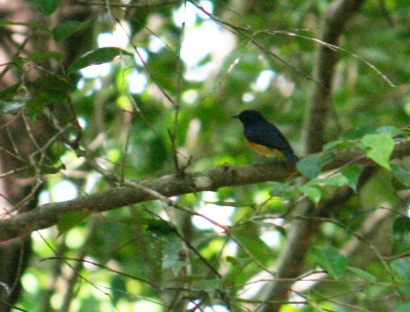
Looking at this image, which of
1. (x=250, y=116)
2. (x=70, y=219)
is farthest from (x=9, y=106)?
(x=250, y=116)

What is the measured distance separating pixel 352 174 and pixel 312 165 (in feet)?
0.58

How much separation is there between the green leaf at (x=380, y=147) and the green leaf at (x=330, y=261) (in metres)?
0.41

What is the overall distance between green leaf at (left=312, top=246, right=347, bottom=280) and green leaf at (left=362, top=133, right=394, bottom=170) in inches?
16.0

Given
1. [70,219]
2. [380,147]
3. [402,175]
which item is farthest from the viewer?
[402,175]

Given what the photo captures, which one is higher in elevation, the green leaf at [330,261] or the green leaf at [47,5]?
the green leaf at [47,5]

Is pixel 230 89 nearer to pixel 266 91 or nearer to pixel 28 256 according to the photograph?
pixel 266 91

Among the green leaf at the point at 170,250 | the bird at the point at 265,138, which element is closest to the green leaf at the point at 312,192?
the green leaf at the point at 170,250

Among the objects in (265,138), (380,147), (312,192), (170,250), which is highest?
(265,138)

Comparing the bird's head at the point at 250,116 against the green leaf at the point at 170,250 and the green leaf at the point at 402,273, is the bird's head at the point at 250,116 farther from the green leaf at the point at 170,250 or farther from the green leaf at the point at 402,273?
the green leaf at the point at 402,273

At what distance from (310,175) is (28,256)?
68.6 inches

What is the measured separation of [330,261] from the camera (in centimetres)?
264

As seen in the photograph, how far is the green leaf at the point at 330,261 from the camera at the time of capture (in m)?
2.59

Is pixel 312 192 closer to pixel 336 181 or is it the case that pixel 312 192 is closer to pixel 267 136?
pixel 336 181

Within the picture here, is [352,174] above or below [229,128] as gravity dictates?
below
